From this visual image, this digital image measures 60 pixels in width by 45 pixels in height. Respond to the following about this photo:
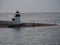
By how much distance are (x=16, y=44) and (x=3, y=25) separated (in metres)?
26.5

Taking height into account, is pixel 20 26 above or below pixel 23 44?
below

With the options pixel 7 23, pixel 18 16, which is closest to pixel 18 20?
pixel 18 16

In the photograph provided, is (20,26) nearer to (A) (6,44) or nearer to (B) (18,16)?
(B) (18,16)

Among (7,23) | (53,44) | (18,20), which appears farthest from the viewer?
(7,23)

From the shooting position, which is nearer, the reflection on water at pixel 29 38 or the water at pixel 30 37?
the reflection on water at pixel 29 38

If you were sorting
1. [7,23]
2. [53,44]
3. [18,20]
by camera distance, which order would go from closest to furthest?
1. [53,44]
2. [18,20]
3. [7,23]

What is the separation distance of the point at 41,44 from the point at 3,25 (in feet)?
90.2

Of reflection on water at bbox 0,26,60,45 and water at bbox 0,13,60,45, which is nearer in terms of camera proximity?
reflection on water at bbox 0,26,60,45

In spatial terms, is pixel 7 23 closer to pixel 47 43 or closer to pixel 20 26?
pixel 20 26

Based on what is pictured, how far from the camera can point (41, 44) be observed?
2608cm

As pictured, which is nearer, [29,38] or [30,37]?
[29,38]

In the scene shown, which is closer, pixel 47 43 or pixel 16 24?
pixel 47 43

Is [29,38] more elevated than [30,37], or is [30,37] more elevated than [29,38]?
[29,38]

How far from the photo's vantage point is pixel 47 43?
26.5 metres
